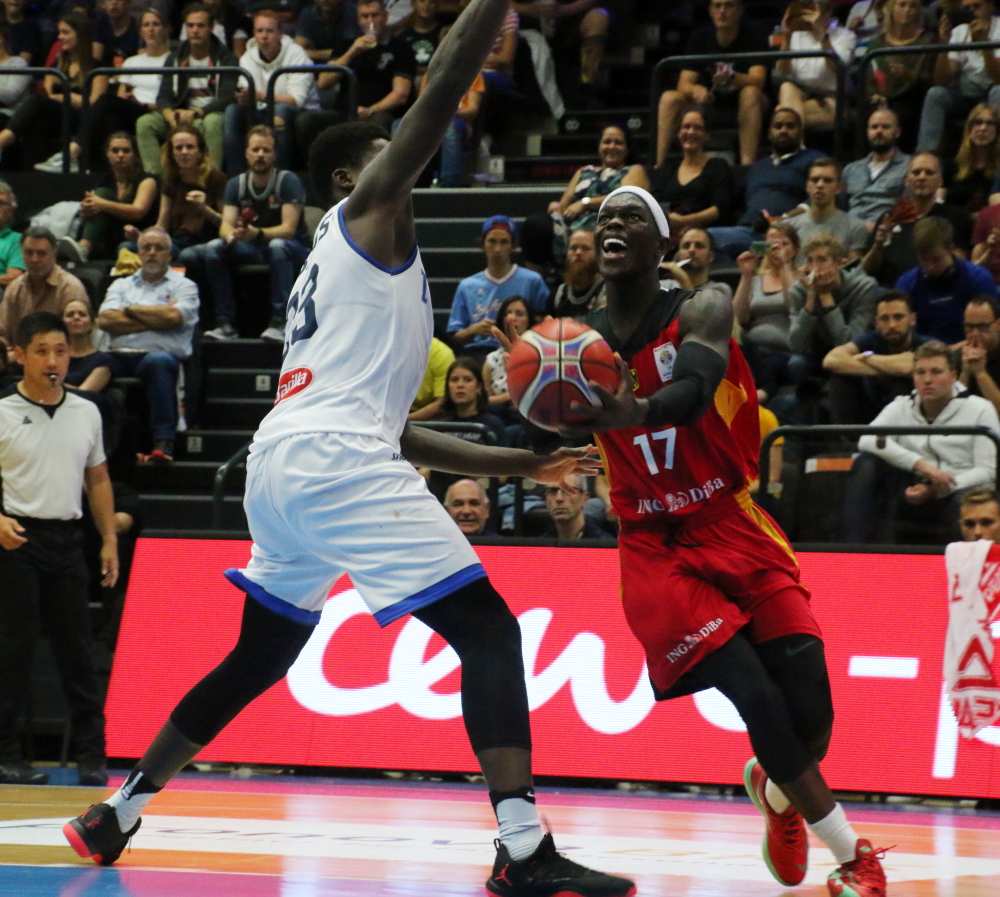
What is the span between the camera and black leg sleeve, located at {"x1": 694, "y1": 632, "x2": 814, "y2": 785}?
4.27 metres

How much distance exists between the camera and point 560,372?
13.2 feet

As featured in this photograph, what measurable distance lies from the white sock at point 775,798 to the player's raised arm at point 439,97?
216 centimetres

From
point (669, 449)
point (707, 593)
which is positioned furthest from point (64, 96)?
point (707, 593)

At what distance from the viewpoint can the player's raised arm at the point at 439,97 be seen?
4031 mm

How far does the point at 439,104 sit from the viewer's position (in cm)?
405

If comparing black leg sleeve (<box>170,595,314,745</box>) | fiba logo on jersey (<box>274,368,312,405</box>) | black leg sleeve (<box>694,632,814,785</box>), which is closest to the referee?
black leg sleeve (<box>170,595,314,745</box>)

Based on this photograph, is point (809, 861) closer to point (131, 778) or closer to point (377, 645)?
Result: point (131, 778)

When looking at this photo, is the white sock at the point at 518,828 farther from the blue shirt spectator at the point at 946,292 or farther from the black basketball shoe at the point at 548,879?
the blue shirt spectator at the point at 946,292

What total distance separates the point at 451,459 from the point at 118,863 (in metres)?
1.62

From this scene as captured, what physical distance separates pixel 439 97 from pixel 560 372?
80cm

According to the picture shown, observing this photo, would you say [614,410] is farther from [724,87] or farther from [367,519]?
[724,87]

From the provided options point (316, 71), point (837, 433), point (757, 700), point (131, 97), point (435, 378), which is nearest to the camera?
point (757, 700)

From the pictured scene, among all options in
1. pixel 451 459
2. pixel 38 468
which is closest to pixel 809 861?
pixel 451 459

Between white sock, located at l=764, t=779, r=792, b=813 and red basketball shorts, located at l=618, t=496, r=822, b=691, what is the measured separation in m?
0.49
